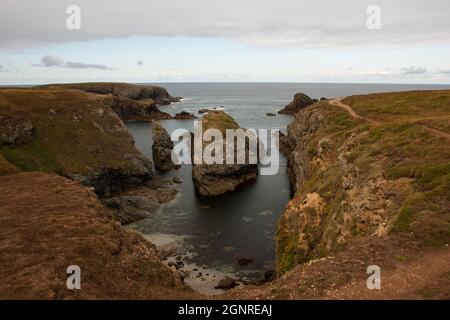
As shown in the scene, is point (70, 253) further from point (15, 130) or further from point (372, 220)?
point (15, 130)

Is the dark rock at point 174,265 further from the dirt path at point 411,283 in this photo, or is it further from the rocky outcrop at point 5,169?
the dirt path at point 411,283

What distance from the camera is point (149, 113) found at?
619 ft

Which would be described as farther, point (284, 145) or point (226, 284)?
point (284, 145)

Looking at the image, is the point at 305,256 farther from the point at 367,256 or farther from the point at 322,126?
the point at 322,126

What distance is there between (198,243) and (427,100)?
173 feet

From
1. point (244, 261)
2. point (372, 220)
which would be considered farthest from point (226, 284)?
point (372, 220)

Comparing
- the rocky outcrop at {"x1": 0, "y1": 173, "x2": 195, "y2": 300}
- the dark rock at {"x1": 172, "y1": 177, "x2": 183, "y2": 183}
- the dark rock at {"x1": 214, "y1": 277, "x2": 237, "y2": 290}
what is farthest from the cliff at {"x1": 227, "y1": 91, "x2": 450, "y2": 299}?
the dark rock at {"x1": 172, "y1": 177, "x2": 183, "y2": 183}

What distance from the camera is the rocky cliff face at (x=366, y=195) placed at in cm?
2964

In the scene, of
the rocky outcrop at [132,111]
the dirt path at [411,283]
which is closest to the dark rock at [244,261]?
the dirt path at [411,283]

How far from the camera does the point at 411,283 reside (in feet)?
70.7

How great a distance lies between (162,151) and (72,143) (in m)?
22.7

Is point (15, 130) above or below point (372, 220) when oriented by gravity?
above
